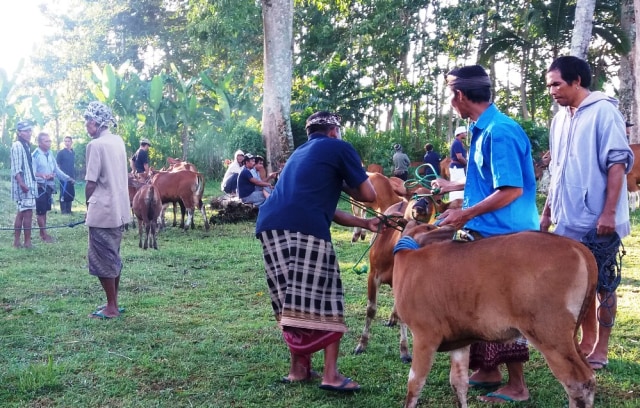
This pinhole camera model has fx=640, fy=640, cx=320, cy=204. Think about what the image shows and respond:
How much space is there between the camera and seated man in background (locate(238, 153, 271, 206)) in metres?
13.8

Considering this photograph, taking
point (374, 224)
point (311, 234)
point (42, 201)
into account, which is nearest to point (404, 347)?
point (374, 224)

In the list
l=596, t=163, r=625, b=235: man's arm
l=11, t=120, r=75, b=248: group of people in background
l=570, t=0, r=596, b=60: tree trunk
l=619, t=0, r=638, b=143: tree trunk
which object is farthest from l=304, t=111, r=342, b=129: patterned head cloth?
l=619, t=0, r=638, b=143: tree trunk

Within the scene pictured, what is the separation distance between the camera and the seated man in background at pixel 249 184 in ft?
45.3

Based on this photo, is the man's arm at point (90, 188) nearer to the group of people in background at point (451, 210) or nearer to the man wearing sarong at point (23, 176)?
the group of people in background at point (451, 210)

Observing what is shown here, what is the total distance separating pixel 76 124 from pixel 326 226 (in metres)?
41.0

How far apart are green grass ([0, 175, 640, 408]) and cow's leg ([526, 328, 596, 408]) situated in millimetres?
1051

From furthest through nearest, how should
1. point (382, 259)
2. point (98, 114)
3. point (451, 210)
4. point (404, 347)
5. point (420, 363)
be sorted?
1. point (98, 114)
2. point (382, 259)
3. point (404, 347)
4. point (451, 210)
5. point (420, 363)

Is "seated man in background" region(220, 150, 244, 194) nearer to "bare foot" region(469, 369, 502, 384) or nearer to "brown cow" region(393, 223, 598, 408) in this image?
"bare foot" region(469, 369, 502, 384)

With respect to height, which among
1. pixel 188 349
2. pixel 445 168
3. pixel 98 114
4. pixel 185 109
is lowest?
pixel 445 168

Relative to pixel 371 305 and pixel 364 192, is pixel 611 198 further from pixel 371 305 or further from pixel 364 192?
pixel 371 305

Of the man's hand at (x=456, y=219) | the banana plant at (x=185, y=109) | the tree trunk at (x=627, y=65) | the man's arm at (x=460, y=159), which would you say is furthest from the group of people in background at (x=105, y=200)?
the banana plant at (x=185, y=109)

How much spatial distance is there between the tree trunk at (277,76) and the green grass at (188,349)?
7.65 meters

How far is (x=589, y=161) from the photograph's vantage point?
4.27 m

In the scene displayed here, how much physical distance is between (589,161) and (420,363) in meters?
1.83
